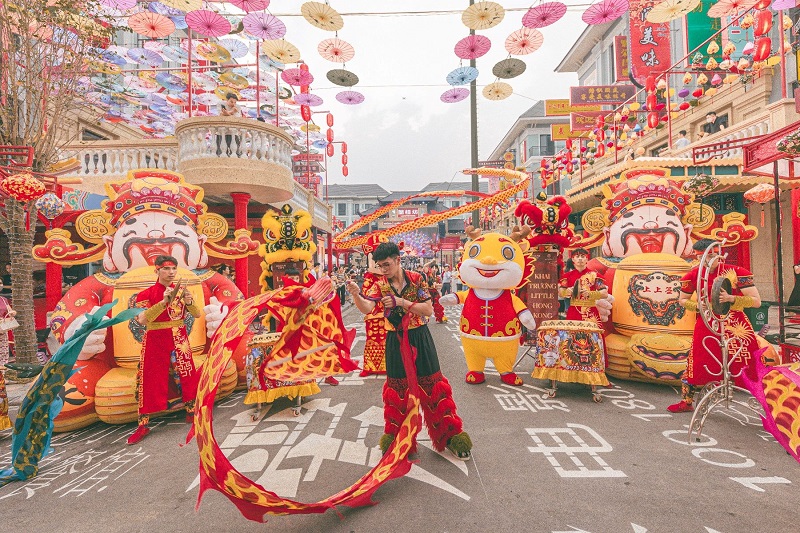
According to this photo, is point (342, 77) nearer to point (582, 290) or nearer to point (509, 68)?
point (509, 68)

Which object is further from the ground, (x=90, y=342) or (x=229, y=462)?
(x=90, y=342)

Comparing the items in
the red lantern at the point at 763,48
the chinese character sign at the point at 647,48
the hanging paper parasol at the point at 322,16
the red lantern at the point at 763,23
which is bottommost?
the red lantern at the point at 763,48

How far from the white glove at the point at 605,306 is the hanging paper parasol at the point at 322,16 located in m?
6.14

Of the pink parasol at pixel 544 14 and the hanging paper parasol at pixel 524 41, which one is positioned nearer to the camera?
the pink parasol at pixel 544 14

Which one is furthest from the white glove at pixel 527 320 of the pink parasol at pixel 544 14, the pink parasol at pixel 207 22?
the pink parasol at pixel 207 22

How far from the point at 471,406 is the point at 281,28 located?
24.1ft

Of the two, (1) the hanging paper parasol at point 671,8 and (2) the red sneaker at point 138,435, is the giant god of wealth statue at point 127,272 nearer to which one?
(2) the red sneaker at point 138,435

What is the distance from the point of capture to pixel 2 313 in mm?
4301

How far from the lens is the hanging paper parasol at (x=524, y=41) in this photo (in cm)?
740

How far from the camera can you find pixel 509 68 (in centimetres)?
830

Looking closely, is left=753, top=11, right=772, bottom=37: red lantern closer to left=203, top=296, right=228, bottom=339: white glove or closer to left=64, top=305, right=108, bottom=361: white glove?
left=203, top=296, right=228, bottom=339: white glove

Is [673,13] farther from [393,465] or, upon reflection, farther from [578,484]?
[393,465]

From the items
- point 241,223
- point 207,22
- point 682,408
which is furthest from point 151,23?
point 682,408

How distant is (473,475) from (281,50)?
354 inches
